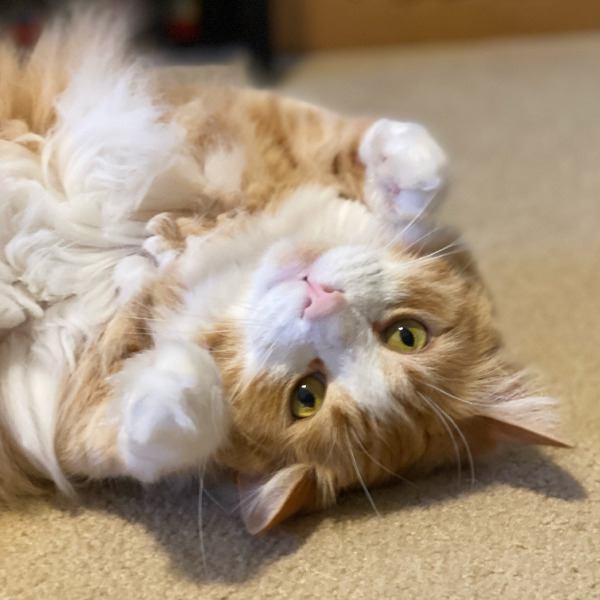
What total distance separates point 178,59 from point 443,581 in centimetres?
240

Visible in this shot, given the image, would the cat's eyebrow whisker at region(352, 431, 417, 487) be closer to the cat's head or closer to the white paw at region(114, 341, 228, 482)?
the cat's head

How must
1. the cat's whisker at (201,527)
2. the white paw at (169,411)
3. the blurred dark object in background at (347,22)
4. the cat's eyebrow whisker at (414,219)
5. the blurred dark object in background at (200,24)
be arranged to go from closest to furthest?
the white paw at (169,411), the cat's whisker at (201,527), the cat's eyebrow whisker at (414,219), the blurred dark object in background at (200,24), the blurred dark object in background at (347,22)

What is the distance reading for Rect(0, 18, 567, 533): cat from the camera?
2.87ft

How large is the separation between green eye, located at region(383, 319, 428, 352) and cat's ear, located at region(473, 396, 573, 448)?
5.5 inches

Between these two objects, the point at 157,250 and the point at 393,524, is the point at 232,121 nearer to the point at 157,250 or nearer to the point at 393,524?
the point at 157,250

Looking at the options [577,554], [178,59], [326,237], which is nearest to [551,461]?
[577,554]

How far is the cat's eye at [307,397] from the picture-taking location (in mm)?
904

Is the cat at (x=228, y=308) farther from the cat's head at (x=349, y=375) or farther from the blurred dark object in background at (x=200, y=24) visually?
the blurred dark object in background at (x=200, y=24)

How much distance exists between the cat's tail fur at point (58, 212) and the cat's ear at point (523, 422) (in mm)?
562

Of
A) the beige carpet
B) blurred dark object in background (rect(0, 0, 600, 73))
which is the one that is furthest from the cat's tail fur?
blurred dark object in background (rect(0, 0, 600, 73))

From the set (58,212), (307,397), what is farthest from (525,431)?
(58,212)

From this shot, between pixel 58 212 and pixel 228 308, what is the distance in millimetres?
275

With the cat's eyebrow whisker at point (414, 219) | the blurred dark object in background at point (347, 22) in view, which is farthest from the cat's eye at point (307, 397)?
the blurred dark object in background at point (347, 22)

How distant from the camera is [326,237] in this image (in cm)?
97
